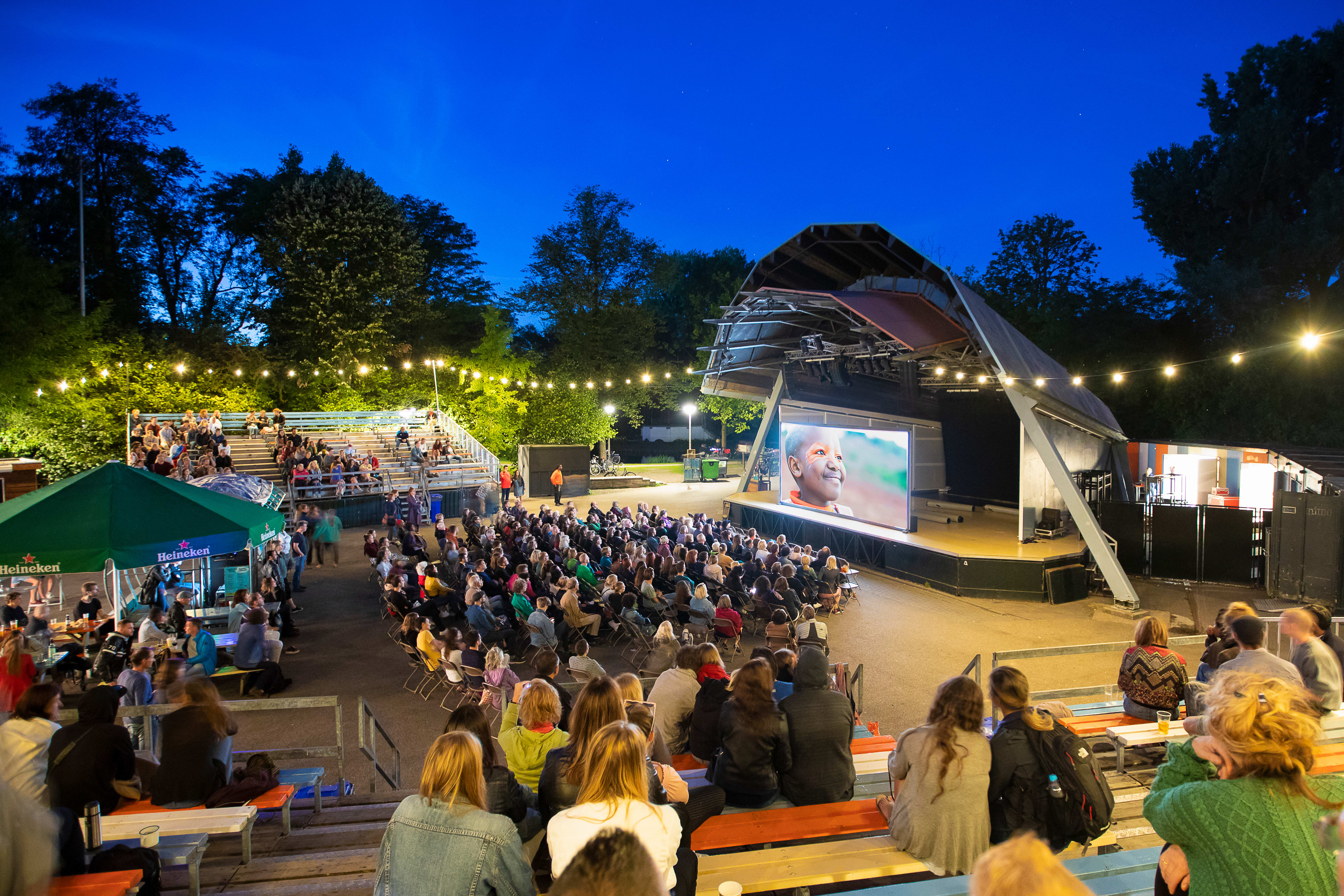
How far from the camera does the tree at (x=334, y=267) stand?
105ft

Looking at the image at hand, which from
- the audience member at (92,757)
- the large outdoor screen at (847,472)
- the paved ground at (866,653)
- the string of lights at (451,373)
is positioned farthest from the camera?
the string of lights at (451,373)

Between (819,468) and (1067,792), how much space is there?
14906 mm

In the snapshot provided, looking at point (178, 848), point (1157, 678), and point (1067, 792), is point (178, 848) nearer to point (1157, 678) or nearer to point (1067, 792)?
point (1067, 792)

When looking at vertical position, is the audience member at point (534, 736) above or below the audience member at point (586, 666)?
above

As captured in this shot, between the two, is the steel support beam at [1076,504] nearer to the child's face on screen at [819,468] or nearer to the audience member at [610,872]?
the child's face on screen at [819,468]

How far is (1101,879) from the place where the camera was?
2.80 metres

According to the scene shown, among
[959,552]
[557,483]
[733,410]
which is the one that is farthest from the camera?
[733,410]

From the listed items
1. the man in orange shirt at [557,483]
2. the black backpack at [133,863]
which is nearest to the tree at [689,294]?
the man in orange shirt at [557,483]

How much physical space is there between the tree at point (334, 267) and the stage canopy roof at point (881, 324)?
20346 millimetres

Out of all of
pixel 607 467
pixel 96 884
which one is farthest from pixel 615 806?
pixel 607 467

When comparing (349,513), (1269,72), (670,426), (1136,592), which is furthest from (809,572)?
(670,426)

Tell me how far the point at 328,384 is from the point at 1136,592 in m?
30.8

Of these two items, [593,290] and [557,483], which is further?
[593,290]

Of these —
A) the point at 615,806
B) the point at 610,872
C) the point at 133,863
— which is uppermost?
the point at 610,872
